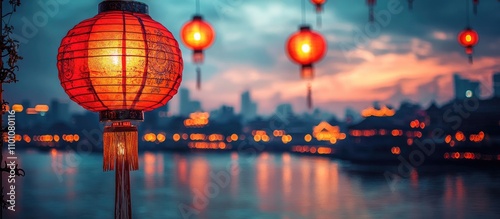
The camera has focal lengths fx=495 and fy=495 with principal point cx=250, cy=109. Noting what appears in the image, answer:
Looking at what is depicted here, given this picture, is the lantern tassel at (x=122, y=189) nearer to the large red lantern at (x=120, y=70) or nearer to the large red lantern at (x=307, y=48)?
the large red lantern at (x=120, y=70)

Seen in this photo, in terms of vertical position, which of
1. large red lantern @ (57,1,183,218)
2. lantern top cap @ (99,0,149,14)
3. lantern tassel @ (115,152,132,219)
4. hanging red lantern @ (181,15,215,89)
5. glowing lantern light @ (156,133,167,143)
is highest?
hanging red lantern @ (181,15,215,89)

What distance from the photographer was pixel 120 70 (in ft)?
6.16

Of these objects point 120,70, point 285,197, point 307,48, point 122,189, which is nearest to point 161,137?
point 285,197

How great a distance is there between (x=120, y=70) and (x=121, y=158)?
1.24 ft

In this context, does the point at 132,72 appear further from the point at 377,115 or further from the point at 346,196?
the point at 377,115

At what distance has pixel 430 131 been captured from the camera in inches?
1015

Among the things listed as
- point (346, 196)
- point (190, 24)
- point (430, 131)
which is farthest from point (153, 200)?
point (430, 131)

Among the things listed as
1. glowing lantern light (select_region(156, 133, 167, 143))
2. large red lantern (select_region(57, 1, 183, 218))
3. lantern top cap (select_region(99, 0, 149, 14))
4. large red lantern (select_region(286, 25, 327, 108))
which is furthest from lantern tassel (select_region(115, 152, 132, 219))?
glowing lantern light (select_region(156, 133, 167, 143))

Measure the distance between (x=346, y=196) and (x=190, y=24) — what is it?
39.2ft

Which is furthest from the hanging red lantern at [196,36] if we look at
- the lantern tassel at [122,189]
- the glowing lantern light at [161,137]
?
the glowing lantern light at [161,137]

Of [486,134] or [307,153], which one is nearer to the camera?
[486,134]

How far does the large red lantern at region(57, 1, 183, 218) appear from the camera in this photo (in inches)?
73.9

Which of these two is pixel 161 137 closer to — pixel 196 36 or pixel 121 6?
pixel 196 36

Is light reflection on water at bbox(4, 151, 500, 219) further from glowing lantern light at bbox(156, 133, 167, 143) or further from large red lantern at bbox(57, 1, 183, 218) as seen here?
glowing lantern light at bbox(156, 133, 167, 143)
